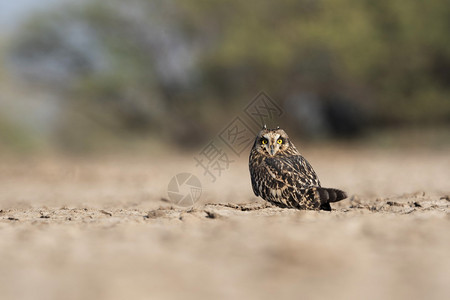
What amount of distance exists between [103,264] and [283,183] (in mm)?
2498

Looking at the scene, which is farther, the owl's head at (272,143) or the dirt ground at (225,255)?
the owl's head at (272,143)

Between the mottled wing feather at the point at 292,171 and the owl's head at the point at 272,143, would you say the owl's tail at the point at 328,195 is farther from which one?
the owl's head at the point at 272,143

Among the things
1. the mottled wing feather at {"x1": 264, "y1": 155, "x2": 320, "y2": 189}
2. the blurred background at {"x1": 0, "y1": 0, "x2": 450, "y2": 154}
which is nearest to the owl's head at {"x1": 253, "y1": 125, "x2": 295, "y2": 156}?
the mottled wing feather at {"x1": 264, "y1": 155, "x2": 320, "y2": 189}

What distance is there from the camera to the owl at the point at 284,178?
513 centimetres

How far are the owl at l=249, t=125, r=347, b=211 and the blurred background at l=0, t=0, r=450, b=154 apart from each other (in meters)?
15.7

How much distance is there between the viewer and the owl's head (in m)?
5.63

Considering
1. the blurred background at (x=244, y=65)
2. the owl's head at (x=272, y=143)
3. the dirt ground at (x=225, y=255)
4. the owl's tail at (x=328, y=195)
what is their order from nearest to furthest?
the dirt ground at (x=225, y=255), the owl's tail at (x=328, y=195), the owl's head at (x=272, y=143), the blurred background at (x=244, y=65)

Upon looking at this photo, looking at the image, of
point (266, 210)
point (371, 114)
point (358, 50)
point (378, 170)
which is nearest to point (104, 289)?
point (266, 210)

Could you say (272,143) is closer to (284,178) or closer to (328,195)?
(284,178)

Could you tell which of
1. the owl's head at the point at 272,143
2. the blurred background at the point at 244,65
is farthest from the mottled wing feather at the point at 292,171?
the blurred background at the point at 244,65

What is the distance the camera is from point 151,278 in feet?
9.14

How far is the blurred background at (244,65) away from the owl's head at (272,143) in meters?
15.6

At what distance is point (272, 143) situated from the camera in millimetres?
5629

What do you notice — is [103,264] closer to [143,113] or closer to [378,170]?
[378,170]
